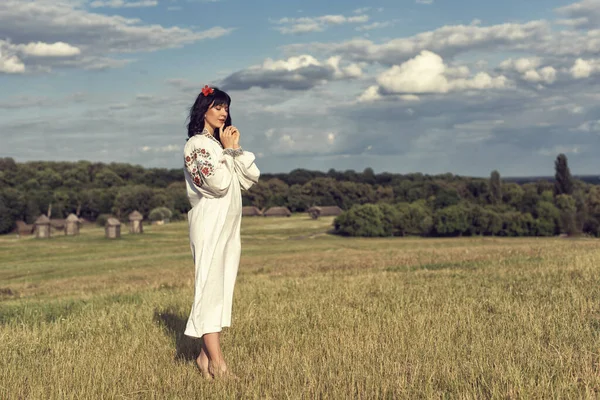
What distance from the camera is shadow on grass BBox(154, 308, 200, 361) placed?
7.21 meters

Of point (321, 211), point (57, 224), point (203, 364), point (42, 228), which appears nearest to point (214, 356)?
point (203, 364)

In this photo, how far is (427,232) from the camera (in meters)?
118

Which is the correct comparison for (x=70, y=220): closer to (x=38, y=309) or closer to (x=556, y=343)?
(x=38, y=309)

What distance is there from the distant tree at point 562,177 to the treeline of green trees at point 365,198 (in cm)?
24

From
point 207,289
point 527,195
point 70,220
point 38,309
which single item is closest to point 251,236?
point 70,220

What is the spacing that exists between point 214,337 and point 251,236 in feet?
317

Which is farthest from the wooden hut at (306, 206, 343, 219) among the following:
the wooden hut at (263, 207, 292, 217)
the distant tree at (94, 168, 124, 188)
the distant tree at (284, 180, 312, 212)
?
the distant tree at (94, 168, 124, 188)

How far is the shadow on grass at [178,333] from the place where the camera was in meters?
7.21

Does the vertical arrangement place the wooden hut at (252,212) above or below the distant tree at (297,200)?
below

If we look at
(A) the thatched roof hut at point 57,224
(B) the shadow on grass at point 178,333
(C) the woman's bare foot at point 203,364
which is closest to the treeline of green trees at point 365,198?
(A) the thatched roof hut at point 57,224

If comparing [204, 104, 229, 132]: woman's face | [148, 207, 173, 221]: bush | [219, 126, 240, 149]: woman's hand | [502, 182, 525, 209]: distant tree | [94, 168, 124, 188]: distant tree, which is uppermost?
[94, 168, 124, 188]: distant tree

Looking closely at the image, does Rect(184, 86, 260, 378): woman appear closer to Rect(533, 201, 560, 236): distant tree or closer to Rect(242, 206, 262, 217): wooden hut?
Rect(533, 201, 560, 236): distant tree

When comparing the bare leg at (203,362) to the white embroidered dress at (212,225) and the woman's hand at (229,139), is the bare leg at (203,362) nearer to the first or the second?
the white embroidered dress at (212,225)

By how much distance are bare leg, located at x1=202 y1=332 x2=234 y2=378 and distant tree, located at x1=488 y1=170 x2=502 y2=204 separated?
136267 mm
